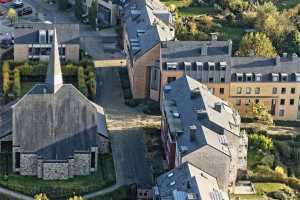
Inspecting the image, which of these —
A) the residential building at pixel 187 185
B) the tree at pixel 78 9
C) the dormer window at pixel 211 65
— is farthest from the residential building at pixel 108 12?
the residential building at pixel 187 185

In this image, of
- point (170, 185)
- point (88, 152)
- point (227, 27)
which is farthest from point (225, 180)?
point (227, 27)

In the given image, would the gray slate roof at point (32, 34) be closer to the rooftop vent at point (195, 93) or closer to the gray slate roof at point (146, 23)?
the gray slate roof at point (146, 23)

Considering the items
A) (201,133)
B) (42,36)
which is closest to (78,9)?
(42,36)

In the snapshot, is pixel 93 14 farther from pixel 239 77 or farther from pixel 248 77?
pixel 248 77

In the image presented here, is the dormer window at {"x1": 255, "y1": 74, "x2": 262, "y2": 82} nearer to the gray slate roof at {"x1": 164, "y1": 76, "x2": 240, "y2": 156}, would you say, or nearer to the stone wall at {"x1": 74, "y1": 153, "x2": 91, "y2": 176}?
the gray slate roof at {"x1": 164, "y1": 76, "x2": 240, "y2": 156}

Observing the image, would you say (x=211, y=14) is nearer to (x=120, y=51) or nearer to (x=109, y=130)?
(x=120, y=51)

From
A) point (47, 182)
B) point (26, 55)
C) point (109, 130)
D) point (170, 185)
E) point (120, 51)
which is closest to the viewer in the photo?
point (170, 185)
